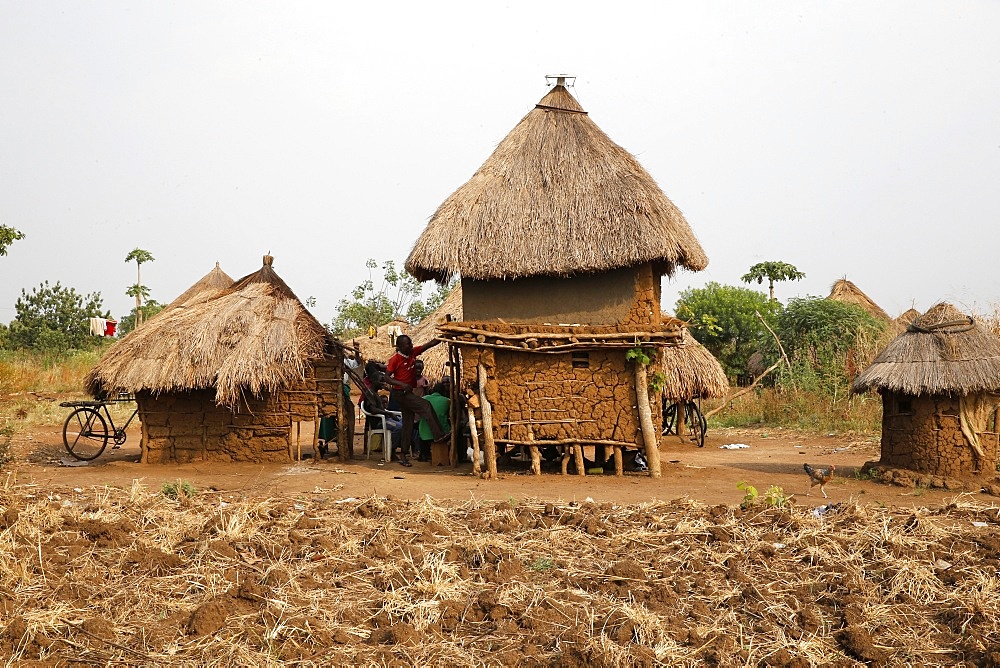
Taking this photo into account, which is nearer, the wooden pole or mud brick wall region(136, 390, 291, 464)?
the wooden pole

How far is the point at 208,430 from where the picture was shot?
39.1ft

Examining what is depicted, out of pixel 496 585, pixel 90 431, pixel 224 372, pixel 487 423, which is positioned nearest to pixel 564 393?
pixel 487 423

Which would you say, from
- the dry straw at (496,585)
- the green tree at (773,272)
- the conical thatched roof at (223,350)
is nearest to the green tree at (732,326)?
the green tree at (773,272)

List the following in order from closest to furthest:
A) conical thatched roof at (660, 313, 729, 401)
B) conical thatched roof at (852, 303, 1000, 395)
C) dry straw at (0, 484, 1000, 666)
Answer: dry straw at (0, 484, 1000, 666)
conical thatched roof at (852, 303, 1000, 395)
conical thatched roof at (660, 313, 729, 401)

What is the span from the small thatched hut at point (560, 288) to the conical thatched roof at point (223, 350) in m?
1.96

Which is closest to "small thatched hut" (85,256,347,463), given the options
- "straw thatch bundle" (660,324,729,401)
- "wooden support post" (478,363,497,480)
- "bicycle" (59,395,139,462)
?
"bicycle" (59,395,139,462)

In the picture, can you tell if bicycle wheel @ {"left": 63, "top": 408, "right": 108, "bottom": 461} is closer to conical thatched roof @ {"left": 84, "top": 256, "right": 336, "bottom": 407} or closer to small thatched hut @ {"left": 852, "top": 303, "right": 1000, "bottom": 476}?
conical thatched roof @ {"left": 84, "top": 256, "right": 336, "bottom": 407}

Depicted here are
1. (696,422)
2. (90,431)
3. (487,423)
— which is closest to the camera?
(487,423)

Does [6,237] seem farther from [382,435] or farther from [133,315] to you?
[133,315]

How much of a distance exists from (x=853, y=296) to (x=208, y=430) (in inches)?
824

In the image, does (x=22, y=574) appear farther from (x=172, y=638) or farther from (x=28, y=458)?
(x=28, y=458)

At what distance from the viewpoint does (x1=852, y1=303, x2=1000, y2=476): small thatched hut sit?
949cm

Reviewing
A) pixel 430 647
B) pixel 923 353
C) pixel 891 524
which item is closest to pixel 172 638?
pixel 430 647

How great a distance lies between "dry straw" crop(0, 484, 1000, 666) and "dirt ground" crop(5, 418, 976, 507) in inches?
52.6
